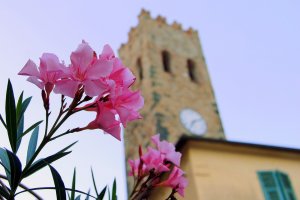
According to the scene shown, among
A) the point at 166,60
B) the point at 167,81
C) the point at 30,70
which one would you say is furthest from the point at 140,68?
the point at 30,70

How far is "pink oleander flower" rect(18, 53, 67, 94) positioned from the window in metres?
4.84

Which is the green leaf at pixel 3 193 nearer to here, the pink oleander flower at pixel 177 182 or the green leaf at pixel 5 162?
the green leaf at pixel 5 162

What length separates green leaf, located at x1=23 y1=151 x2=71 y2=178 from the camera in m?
0.66

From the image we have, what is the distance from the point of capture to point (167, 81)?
40.5 feet

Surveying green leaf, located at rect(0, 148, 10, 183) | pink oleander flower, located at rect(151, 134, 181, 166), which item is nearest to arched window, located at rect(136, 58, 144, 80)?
pink oleander flower, located at rect(151, 134, 181, 166)

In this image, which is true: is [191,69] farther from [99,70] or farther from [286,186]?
[99,70]

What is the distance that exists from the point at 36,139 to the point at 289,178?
5204mm

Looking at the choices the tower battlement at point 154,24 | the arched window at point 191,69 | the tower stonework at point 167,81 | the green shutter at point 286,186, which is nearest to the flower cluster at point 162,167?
the green shutter at point 286,186

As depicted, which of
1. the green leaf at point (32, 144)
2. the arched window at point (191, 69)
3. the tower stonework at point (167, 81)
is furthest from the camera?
the arched window at point (191, 69)

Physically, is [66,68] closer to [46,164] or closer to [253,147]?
[46,164]

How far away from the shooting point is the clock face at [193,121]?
11219mm

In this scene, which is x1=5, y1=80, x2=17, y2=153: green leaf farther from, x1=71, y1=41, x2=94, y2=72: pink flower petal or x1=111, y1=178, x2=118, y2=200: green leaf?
x1=111, y1=178, x2=118, y2=200: green leaf

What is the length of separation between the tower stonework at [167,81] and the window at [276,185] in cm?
502

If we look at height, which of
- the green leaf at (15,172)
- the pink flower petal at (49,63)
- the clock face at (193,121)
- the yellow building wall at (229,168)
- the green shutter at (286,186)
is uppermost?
the clock face at (193,121)
